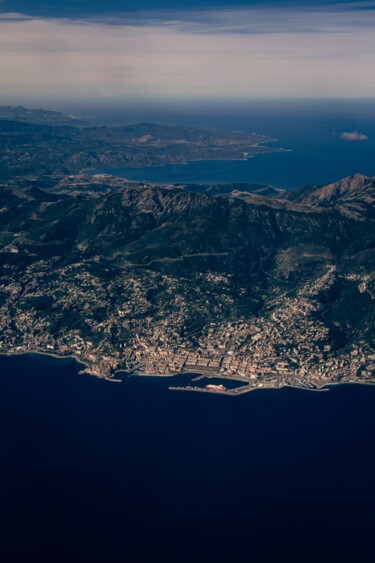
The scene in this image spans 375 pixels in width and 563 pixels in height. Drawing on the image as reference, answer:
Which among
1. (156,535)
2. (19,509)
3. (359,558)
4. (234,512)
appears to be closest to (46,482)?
(19,509)

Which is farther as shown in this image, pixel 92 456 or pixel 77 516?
pixel 92 456

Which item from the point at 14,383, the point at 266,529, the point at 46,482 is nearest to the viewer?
the point at 266,529

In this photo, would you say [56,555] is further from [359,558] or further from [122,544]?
[359,558]

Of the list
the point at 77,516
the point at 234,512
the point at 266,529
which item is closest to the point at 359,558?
the point at 266,529

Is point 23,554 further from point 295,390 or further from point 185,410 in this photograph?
point 295,390

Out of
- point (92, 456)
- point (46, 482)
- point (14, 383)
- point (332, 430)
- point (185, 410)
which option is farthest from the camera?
point (14, 383)

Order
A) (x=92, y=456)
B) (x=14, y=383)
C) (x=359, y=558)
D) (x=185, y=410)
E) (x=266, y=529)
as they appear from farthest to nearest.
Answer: (x=14, y=383), (x=185, y=410), (x=92, y=456), (x=266, y=529), (x=359, y=558)
